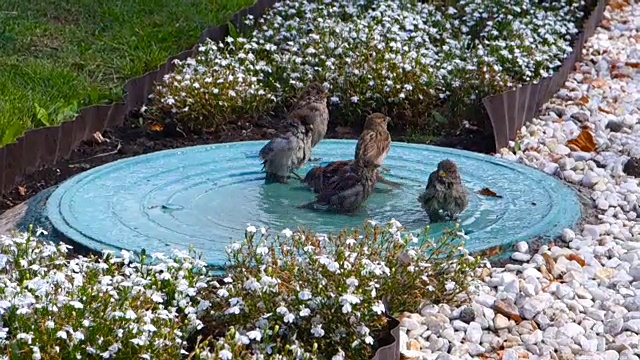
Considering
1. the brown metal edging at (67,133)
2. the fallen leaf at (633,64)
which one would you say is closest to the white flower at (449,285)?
the brown metal edging at (67,133)

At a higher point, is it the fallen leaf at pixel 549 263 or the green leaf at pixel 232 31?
the green leaf at pixel 232 31

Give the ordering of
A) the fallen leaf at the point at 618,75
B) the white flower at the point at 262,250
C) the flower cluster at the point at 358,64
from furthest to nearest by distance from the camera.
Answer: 1. the fallen leaf at the point at 618,75
2. the flower cluster at the point at 358,64
3. the white flower at the point at 262,250

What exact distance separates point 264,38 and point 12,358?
635cm

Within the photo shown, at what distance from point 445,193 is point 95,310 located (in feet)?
7.54

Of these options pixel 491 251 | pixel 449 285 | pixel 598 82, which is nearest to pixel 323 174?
pixel 491 251

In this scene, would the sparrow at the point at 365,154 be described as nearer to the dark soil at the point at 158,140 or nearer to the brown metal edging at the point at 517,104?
the brown metal edging at the point at 517,104

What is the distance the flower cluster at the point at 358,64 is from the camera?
344 inches

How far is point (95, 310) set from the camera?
4.35 meters

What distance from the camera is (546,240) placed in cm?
617

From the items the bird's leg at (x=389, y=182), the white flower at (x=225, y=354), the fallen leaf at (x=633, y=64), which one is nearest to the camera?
the white flower at (x=225, y=354)

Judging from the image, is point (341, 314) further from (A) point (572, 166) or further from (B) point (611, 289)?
(A) point (572, 166)

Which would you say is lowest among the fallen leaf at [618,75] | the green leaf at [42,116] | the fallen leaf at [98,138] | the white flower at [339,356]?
the white flower at [339,356]

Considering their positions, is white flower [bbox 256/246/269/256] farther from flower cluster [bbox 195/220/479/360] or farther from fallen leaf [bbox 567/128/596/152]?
fallen leaf [bbox 567/128/596/152]

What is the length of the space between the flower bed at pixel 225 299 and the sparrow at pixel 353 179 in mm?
977
